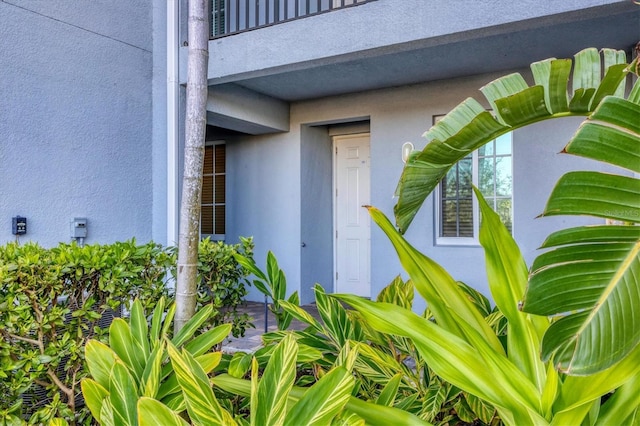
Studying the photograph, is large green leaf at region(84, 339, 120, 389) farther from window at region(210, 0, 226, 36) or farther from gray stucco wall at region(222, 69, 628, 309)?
window at region(210, 0, 226, 36)

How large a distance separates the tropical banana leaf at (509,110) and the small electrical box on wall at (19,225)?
3.99 m

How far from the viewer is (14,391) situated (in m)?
2.09

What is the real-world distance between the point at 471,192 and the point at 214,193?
14.2 feet

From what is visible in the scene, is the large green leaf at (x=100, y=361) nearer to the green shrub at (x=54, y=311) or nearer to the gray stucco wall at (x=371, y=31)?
the green shrub at (x=54, y=311)

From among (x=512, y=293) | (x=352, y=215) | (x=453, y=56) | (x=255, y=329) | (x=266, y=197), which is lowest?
(x=255, y=329)

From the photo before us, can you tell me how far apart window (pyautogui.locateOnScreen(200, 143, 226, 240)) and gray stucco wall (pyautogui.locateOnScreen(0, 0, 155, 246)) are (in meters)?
2.55

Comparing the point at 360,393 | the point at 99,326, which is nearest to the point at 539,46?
the point at 360,393

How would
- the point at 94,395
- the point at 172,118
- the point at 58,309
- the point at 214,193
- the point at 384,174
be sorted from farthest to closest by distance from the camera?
1. the point at 214,193
2. the point at 384,174
3. the point at 172,118
4. the point at 58,309
5. the point at 94,395

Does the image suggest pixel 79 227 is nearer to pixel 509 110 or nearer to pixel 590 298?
pixel 509 110

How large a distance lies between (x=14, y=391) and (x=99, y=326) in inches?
21.0

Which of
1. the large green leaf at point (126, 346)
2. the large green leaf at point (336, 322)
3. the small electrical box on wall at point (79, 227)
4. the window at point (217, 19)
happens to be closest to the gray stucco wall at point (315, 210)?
the window at point (217, 19)

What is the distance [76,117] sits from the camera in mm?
4543

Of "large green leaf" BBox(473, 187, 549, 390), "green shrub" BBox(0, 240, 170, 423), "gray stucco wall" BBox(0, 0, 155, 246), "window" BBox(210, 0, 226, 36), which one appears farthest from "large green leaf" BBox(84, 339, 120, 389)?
"window" BBox(210, 0, 226, 36)

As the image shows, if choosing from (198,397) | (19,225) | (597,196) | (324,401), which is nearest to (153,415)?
(198,397)
